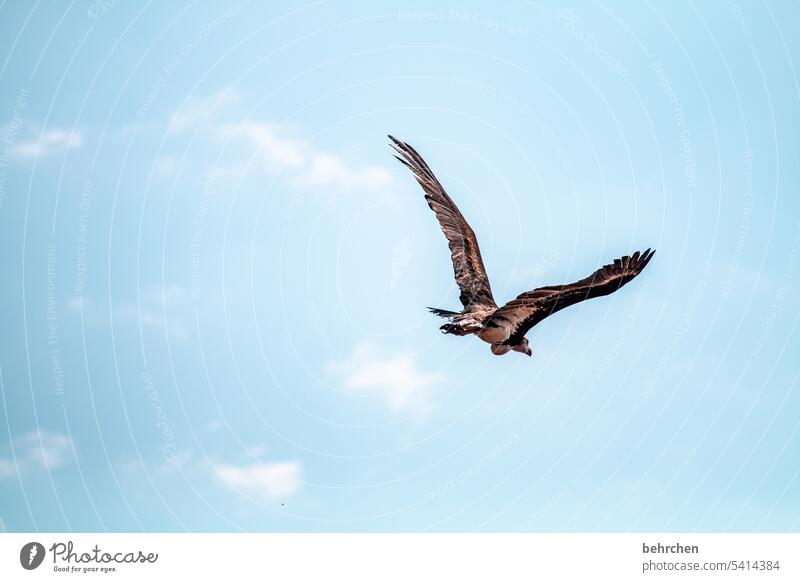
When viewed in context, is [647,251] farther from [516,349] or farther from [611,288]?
[516,349]

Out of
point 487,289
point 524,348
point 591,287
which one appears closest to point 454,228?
point 487,289

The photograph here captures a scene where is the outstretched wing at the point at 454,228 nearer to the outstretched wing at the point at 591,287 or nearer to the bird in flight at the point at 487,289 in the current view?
the bird in flight at the point at 487,289

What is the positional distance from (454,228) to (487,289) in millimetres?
2483

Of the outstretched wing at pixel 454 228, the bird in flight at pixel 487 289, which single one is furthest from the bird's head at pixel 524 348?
the outstretched wing at pixel 454 228

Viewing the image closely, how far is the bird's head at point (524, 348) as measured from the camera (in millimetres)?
39688

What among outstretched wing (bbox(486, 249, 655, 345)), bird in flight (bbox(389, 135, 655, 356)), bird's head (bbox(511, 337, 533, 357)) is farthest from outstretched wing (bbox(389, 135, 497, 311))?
outstretched wing (bbox(486, 249, 655, 345))

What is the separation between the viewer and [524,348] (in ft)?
131

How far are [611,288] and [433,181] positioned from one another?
9648 mm

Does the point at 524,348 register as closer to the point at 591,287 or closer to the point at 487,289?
the point at 487,289

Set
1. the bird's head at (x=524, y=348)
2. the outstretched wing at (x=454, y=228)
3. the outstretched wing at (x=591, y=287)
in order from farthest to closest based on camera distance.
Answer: the outstretched wing at (x=454, y=228)
the bird's head at (x=524, y=348)
the outstretched wing at (x=591, y=287)
